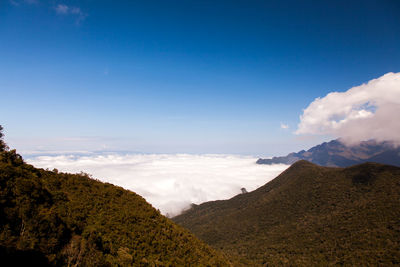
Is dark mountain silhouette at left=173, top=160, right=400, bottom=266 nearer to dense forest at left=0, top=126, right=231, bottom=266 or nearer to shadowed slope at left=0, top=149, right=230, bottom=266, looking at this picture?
dense forest at left=0, top=126, right=231, bottom=266

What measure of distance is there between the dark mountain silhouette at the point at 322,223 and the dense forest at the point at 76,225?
→ 5895 cm

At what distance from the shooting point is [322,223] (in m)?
94.4

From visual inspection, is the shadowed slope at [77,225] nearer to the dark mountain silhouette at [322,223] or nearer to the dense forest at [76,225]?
the dense forest at [76,225]

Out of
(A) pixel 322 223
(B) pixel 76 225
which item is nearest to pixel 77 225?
(B) pixel 76 225

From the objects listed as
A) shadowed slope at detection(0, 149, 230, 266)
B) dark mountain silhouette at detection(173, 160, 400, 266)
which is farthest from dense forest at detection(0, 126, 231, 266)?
dark mountain silhouette at detection(173, 160, 400, 266)

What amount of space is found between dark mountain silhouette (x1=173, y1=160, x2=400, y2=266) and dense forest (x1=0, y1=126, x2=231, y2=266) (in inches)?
2321

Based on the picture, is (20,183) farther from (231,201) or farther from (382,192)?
(231,201)

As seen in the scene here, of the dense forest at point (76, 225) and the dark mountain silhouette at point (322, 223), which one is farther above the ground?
the dense forest at point (76, 225)

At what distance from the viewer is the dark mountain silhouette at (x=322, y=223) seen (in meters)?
70.2

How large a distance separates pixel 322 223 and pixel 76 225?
109274 millimetres

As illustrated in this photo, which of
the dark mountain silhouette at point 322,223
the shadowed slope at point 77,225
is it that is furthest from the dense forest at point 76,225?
the dark mountain silhouette at point 322,223

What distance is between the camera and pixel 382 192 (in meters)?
94.8

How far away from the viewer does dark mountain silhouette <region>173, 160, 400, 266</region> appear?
7025 centimetres

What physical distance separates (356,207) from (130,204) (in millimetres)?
109308
